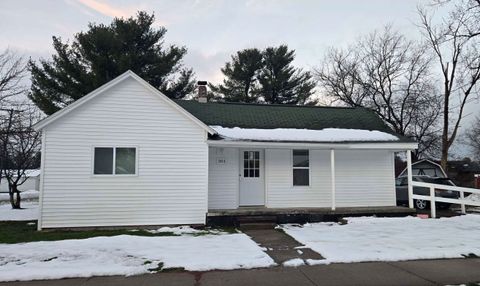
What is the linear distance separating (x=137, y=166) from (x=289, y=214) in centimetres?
505

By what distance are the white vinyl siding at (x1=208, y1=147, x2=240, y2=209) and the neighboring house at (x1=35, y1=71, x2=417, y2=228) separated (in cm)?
3

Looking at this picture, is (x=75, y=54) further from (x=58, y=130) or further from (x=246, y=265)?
(x=246, y=265)

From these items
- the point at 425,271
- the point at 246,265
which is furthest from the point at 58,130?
the point at 425,271

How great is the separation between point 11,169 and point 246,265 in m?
18.5

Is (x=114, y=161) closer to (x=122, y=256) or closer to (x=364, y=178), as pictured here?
(x=122, y=256)

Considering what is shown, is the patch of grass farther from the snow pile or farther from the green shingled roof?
the green shingled roof

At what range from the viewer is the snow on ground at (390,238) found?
23.8 feet

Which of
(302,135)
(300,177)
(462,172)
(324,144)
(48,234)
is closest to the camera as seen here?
(48,234)

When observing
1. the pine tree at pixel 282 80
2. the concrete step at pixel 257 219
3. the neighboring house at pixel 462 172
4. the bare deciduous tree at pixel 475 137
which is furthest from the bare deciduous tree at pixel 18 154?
the bare deciduous tree at pixel 475 137

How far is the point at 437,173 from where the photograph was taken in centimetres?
1920

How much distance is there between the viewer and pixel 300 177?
12.8 meters

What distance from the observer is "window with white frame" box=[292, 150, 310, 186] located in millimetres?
12797

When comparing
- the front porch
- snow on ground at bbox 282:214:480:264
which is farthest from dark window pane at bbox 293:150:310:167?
snow on ground at bbox 282:214:480:264

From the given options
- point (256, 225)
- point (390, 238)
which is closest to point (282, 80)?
point (256, 225)
